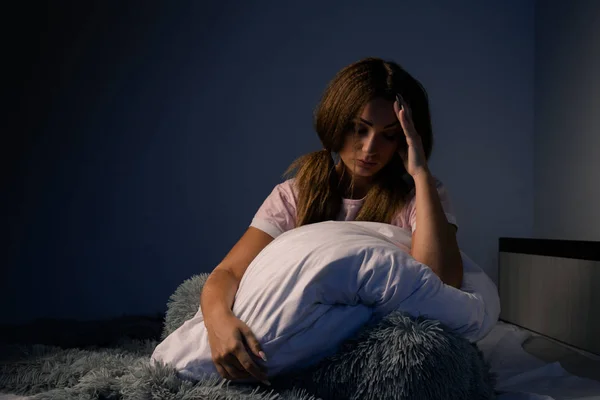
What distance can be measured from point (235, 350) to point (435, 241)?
0.46m

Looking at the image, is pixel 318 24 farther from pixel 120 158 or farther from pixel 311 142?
pixel 120 158

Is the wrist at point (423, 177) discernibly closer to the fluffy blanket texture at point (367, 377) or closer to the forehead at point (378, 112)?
the forehead at point (378, 112)

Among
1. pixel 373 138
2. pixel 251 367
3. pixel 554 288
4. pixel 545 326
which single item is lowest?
pixel 545 326

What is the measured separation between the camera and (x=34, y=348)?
1442 millimetres

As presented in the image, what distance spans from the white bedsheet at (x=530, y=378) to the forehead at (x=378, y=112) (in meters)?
0.63

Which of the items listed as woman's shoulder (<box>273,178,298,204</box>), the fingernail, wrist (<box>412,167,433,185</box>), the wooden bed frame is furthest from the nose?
the wooden bed frame

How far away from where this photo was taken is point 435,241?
117cm

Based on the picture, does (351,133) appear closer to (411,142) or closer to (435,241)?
(411,142)

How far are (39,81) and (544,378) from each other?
1.92 metres

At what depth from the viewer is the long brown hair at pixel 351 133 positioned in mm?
1340

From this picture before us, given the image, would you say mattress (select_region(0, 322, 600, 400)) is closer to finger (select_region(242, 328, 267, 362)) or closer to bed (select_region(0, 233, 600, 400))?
bed (select_region(0, 233, 600, 400))

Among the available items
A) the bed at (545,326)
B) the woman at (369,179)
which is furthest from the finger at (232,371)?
the bed at (545,326)

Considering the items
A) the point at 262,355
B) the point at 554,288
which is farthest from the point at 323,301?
the point at 554,288

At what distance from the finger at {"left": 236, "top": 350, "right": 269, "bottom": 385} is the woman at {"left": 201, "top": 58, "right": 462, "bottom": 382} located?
20cm
